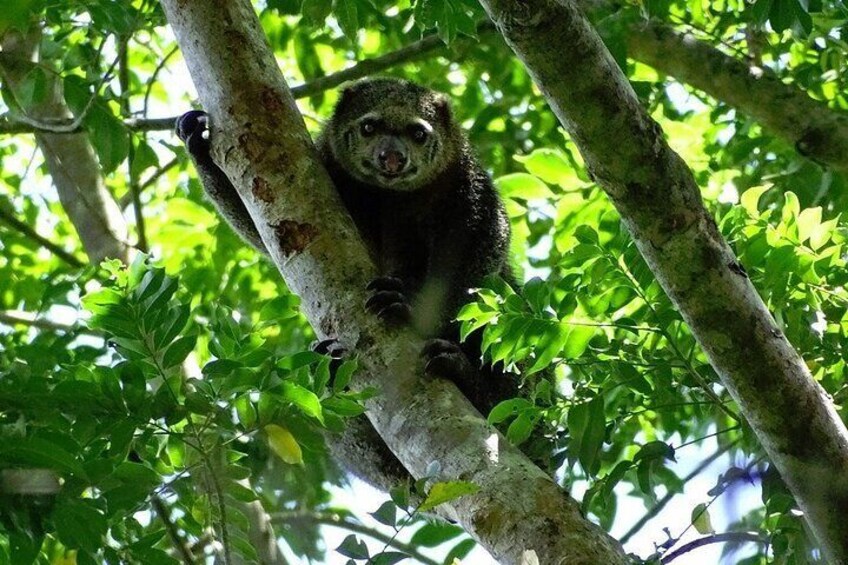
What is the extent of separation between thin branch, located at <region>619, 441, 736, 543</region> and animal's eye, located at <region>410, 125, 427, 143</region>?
3.73 m

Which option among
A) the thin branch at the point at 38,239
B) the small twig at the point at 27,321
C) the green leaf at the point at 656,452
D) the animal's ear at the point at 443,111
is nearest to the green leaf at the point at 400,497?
the green leaf at the point at 656,452

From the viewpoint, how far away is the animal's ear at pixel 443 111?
25.1 ft

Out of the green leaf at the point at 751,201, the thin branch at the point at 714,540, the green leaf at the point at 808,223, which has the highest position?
the green leaf at the point at 751,201

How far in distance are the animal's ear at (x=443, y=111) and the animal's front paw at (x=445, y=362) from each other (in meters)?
2.71

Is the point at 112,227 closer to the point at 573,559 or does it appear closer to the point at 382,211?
the point at 382,211

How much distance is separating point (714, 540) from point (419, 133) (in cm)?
451

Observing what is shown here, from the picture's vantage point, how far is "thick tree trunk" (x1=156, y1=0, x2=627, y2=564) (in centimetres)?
336

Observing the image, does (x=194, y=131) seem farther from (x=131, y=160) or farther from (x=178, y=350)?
(x=178, y=350)

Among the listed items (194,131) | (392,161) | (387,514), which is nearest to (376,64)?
(392,161)

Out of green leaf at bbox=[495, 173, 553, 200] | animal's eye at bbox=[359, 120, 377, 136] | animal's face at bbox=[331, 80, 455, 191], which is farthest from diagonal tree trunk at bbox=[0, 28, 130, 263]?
green leaf at bbox=[495, 173, 553, 200]

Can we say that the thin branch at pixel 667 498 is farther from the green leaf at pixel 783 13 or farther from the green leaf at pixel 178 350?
the green leaf at pixel 783 13

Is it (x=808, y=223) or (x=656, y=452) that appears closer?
(x=656, y=452)

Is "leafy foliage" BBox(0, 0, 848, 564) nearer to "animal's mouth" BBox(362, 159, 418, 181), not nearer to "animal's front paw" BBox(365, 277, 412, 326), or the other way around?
"animal's front paw" BBox(365, 277, 412, 326)

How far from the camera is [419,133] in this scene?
7426mm
